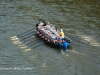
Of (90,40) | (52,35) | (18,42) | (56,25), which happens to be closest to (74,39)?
(90,40)

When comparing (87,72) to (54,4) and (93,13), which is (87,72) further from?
(54,4)

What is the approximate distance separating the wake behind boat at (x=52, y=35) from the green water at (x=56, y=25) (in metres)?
0.84

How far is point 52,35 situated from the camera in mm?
38969

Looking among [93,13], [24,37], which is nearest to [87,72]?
[24,37]

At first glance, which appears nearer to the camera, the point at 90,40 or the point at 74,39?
the point at 90,40

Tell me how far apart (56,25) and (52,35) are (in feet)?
21.6

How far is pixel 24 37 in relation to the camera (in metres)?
40.9

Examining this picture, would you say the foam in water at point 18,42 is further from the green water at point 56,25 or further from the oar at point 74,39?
the oar at point 74,39

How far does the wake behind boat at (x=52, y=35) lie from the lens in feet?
122

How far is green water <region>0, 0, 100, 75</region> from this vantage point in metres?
33.4

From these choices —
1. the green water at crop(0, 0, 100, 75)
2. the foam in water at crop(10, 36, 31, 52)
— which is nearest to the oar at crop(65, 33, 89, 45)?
the green water at crop(0, 0, 100, 75)

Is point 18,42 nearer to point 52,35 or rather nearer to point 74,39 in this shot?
point 52,35

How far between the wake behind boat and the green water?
33.2 inches

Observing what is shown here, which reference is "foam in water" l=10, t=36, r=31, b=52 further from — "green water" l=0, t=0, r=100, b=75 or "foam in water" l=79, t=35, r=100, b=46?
"foam in water" l=79, t=35, r=100, b=46
